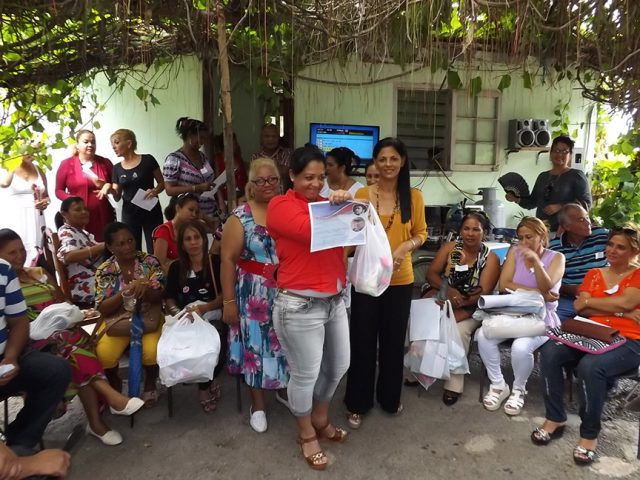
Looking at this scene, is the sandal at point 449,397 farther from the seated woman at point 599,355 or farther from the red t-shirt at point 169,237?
the red t-shirt at point 169,237

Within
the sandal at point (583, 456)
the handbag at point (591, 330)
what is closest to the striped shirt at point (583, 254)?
the handbag at point (591, 330)

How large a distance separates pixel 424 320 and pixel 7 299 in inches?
103

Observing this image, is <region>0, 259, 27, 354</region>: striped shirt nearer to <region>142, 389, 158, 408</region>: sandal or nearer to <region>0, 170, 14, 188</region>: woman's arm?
<region>142, 389, 158, 408</region>: sandal

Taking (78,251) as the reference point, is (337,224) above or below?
above

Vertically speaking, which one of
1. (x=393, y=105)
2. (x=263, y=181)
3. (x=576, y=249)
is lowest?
(x=576, y=249)

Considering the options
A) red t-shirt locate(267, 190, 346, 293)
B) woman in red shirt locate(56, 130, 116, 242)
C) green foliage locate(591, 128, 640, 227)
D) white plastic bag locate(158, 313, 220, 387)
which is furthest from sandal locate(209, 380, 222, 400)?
green foliage locate(591, 128, 640, 227)

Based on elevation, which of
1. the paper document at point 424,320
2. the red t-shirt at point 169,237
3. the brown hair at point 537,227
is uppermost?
the brown hair at point 537,227

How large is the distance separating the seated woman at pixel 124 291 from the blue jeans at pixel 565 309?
304 centimetres

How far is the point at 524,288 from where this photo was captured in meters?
3.60

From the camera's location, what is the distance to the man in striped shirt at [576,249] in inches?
149

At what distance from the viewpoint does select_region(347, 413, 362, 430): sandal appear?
3.16 m

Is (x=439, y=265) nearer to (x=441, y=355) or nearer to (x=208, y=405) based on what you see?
(x=441, y=355)

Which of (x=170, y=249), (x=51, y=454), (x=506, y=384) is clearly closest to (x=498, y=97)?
(x=506, y=384)

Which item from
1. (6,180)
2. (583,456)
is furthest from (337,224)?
(6,180)
